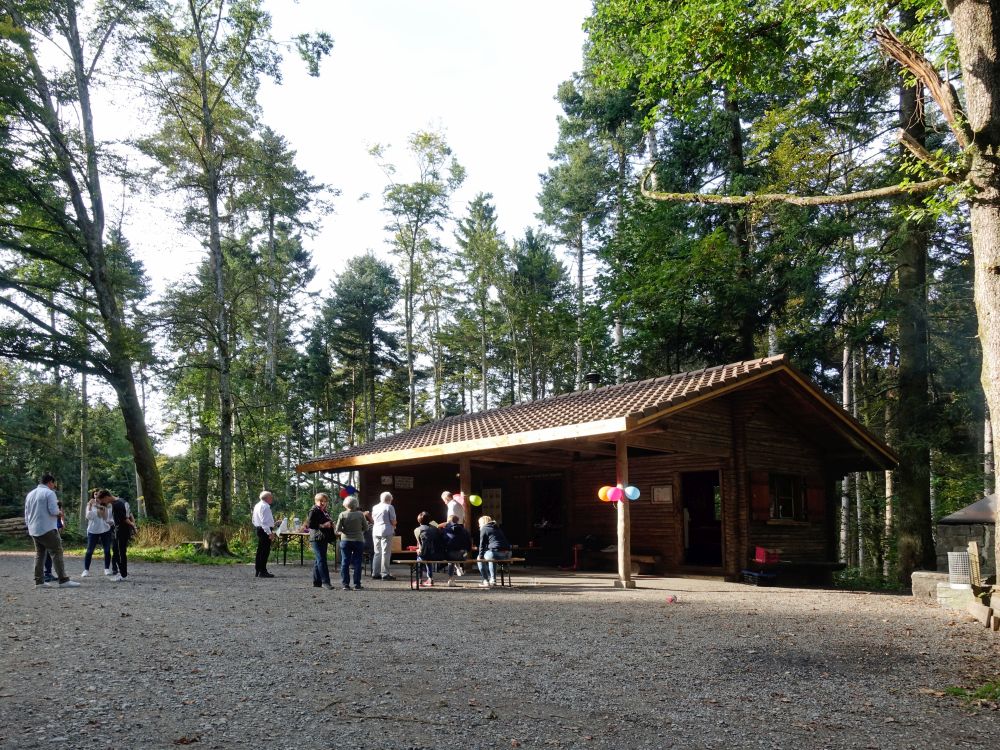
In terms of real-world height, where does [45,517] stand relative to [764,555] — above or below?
above

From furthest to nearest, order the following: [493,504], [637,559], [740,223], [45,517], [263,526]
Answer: [740,223], [493,504], [637,559], [263,526], [45,517]

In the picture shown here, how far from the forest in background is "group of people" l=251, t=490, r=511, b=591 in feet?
20.5

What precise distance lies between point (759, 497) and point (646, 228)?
9612 mm

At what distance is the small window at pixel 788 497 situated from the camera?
14.0 m

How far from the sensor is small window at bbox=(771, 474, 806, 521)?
553 inches

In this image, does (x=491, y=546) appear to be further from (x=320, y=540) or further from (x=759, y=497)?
(x=759, y=497)

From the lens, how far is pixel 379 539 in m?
11.9

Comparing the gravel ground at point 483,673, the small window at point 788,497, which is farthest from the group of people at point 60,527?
the small window at point 788,497

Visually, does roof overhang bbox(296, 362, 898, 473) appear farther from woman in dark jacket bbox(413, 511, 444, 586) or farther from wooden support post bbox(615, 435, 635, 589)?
woman in dark jacket bbox(413, 511, 444, 586)

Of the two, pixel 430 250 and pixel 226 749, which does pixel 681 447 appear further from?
pixel 430 250

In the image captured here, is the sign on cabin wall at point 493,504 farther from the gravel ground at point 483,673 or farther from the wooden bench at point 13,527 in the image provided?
the wooden bench at point 13,527

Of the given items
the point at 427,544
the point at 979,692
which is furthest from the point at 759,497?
the point at 979,692

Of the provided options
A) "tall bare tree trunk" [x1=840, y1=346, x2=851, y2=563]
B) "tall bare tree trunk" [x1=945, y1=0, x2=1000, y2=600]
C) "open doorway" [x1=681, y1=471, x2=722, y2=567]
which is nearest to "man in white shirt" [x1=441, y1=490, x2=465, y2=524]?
"open doorway" [x1=681, y1=471, x2=722, y2=567]

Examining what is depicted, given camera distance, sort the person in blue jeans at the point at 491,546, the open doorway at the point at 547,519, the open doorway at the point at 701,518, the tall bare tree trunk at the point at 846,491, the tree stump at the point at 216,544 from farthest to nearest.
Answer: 1. the tall bare tree trunk at the point at 846,491
2. the open doorway at the point at 701,518
3. the tree stump at the point at 216,544
4. the open doorway at the point at 547,519
5. the person in blue jeans at the point at 491,546
